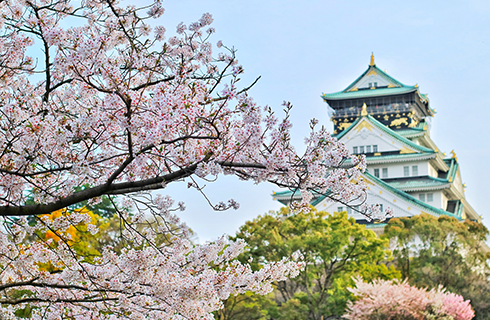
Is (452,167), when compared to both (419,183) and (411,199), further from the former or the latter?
(411,199)

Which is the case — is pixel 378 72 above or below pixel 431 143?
above

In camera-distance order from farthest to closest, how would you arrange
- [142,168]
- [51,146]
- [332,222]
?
[332,222], [142,168], [51,146]

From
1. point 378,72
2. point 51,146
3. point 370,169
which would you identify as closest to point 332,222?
point 51,146

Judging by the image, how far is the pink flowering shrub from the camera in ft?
54.2

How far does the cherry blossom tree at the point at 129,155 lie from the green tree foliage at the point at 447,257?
18.5 metres

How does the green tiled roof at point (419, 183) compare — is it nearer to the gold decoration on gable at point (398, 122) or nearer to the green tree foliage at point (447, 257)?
the gold decoration on gable at point (398, 122)

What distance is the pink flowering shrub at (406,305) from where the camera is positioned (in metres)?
16.5

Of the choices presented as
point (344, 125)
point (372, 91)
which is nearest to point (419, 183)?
point (344, 125)

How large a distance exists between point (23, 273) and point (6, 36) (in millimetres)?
2333

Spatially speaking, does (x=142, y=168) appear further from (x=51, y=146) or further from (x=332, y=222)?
(x=332, y=222)

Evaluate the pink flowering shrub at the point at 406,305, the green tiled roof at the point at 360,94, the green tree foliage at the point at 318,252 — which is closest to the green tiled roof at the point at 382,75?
the green tiled roof at the point at 360,94

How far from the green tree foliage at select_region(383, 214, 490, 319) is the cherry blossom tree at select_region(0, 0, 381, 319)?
1853 centimetres

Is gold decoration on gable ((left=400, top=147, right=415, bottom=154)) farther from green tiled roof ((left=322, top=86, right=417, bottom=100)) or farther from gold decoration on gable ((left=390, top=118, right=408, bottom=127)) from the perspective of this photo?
green tiled roof ((left=322, top=86, right=417, bottom=100))

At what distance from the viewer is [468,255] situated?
24031 millimetres
